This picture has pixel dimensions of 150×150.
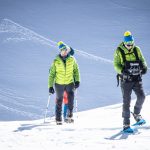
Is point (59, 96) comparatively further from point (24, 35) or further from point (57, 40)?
point (24, 35)

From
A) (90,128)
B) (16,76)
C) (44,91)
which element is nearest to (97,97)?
(44,91)

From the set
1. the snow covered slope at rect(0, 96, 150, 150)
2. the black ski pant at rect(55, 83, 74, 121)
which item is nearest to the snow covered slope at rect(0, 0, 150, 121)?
the black ski pant at rect(55, 83, 74, 121)

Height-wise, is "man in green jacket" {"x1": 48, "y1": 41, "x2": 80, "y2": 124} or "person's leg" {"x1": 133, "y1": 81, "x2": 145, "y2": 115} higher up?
"man in green jacket" {"x1": 48, "y1": 41, "x2": 80, "y2": 124}

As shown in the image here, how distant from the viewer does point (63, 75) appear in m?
8.92

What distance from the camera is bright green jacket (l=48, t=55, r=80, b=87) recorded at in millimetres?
8867

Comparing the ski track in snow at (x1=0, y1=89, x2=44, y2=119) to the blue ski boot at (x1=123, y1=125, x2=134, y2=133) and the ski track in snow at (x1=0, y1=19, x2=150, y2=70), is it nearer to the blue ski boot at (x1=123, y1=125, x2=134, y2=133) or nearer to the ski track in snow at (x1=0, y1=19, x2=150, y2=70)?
the ski track in snow at (x1=0, y1=19, x2=150, y2=70)

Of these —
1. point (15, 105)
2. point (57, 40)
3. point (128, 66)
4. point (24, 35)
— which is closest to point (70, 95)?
point (128, 66)

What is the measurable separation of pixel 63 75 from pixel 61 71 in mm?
101

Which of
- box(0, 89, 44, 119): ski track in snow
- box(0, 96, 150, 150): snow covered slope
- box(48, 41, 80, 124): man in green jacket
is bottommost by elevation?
box(0, 96, 150, 150): snow covered slope

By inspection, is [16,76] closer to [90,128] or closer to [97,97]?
[97,97]

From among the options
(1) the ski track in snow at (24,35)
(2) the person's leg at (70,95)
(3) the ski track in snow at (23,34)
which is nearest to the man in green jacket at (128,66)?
(2) the person's leg at (70,95)

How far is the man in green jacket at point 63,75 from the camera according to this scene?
8875 millimetres

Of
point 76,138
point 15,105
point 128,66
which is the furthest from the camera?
point 15,105

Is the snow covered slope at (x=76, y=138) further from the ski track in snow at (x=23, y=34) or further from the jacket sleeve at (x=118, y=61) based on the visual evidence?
the ski track in snow at (x=23, y=34)
